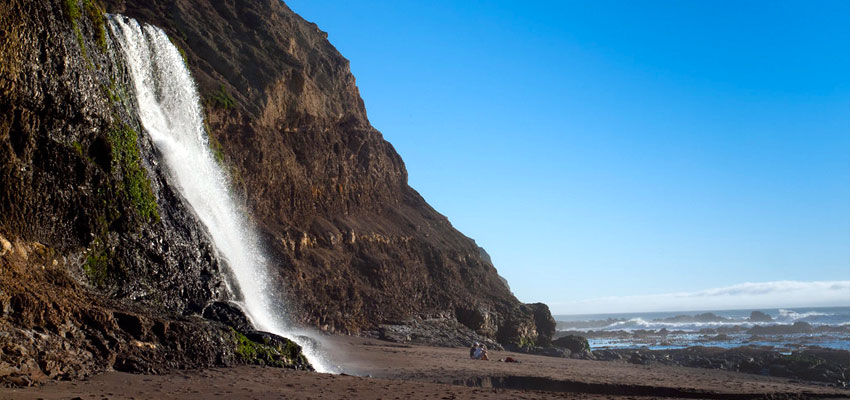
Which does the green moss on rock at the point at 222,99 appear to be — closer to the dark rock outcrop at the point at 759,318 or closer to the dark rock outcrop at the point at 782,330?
the dark rock outcrop at the point at 782,330

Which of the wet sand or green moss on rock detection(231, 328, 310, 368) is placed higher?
green moss on rock detection(231, 328, 310, 368)

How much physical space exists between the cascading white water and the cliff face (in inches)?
93.9

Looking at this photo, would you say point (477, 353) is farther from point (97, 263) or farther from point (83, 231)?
point (83, 231)

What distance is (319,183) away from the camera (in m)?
40.1

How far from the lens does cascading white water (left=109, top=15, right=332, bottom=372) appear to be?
2456 centimetres

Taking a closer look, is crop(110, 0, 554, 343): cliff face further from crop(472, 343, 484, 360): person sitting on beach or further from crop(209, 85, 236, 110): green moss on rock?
crop(472, 343, 484, 360): person sitting on beach

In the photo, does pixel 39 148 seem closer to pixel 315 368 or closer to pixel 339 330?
pixel 315 368

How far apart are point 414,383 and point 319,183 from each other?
24.0m

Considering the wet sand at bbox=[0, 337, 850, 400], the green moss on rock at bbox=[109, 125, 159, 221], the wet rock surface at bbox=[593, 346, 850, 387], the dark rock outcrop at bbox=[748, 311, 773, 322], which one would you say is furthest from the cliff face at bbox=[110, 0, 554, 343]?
the dark rock outcrop at bbox=[748, 311, 773, 322]

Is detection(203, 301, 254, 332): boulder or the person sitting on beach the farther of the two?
the person sitting on beach

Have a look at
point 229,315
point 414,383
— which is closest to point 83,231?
point 229,315

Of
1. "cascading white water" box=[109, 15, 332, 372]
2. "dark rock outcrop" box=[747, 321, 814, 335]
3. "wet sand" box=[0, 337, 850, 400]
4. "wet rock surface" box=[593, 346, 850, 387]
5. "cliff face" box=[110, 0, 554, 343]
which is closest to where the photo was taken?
"wet sand" box=[0, 337, 850, 400]

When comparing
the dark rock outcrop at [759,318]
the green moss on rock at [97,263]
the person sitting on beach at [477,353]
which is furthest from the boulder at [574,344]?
the dark rock outcrop at [759,318]

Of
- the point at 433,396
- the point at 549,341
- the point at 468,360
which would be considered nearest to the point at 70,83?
the point at 433,396
